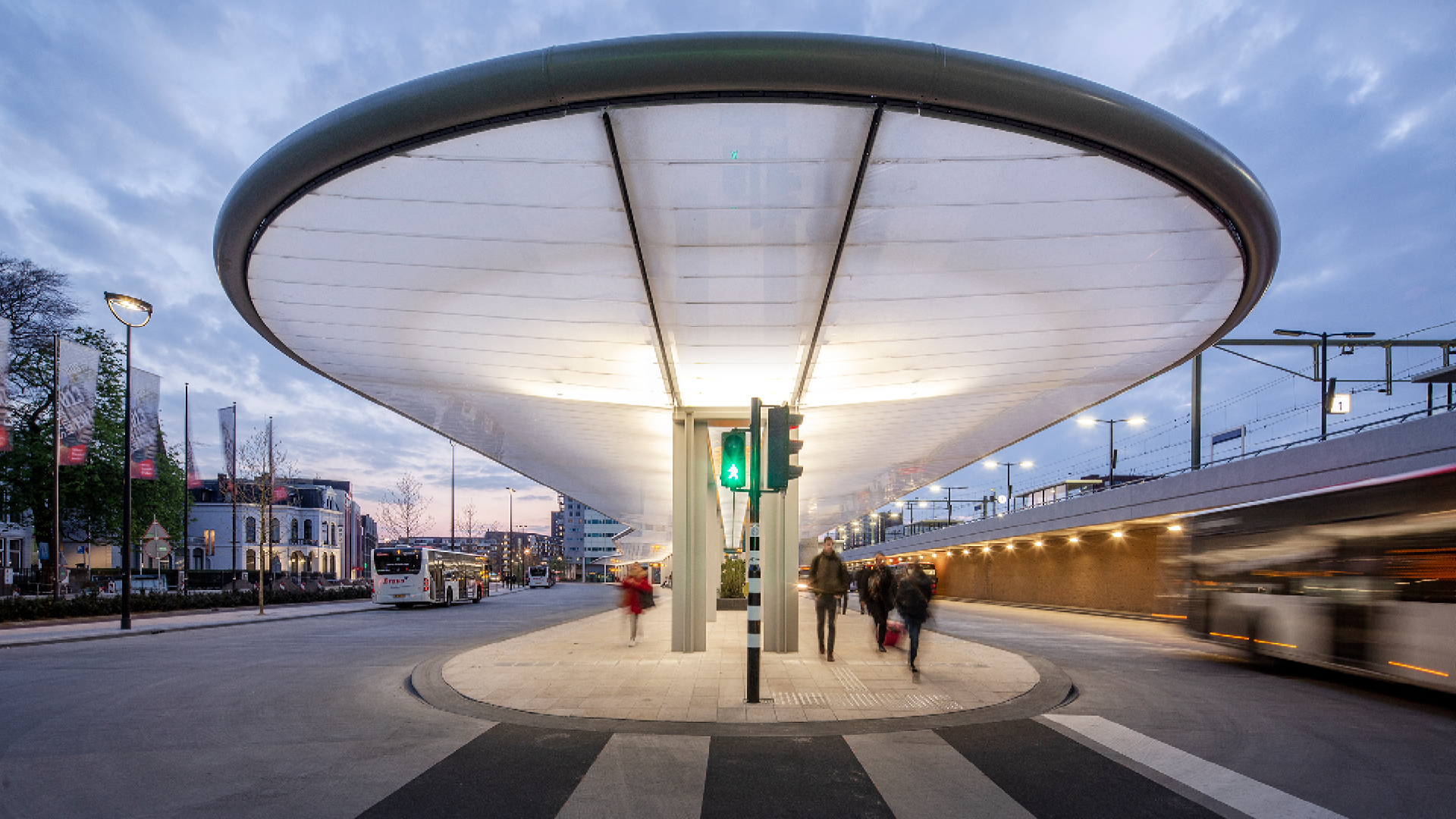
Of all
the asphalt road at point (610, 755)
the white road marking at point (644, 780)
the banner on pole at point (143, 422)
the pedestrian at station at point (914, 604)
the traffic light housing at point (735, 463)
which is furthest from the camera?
the banner on pole at point (143, 422)

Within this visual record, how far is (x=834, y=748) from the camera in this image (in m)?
6.70

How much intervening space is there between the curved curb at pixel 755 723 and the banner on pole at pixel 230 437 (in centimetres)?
3335

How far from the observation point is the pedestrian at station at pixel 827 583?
12109mm

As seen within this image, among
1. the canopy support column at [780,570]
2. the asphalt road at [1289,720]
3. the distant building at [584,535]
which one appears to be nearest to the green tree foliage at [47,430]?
the canopy support column at [780,570]

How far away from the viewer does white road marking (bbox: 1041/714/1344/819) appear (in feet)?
16.4

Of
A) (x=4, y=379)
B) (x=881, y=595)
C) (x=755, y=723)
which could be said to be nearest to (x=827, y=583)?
(x=881, y=595)

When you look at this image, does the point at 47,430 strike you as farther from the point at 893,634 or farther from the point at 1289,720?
the point at 1289,720

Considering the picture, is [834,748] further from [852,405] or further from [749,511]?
[852,405]

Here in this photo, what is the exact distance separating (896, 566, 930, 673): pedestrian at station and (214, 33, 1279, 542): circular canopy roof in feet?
9.63

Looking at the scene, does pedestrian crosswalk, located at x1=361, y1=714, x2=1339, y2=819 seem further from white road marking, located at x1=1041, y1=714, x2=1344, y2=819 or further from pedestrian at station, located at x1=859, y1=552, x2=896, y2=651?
pedestrian at station, located at x1=859, y1=552, x2=896, y2=651

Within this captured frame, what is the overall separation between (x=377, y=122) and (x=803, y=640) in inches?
496

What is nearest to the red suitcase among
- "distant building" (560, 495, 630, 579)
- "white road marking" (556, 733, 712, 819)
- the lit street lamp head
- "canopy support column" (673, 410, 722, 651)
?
"canopy support column" (673, 410, 722, 651)

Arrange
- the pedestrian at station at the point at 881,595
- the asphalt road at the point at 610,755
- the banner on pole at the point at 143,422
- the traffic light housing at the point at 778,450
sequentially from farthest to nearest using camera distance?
the banner on pole at the point at 143,422
the pedestrian at station at the point at 881,595
the traffic light housing at the point at 778,450
the asphalt road at the point at 610,755

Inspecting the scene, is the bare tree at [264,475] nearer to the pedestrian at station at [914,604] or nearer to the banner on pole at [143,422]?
the banner on pole at [143,422]
